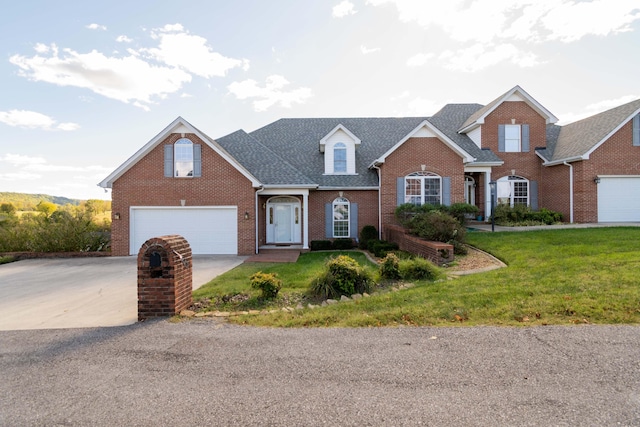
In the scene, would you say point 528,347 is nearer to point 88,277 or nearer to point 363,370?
point 363,370

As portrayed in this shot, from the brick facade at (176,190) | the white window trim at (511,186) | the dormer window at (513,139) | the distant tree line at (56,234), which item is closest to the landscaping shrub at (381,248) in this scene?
the brick facade at (176,190)

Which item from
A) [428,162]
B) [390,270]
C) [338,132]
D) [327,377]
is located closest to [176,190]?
[338,132]

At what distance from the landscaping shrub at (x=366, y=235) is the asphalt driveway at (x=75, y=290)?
5.99 meters

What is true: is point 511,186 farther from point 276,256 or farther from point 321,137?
point 276,256

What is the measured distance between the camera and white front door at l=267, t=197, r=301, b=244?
17.9m

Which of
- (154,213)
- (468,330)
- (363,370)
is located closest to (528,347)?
(468,330)

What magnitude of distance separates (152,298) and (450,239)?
30.4 ft

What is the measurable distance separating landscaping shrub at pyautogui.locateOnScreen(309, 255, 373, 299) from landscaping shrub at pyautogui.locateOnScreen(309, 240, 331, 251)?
882 cm

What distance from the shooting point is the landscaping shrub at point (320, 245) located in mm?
16562

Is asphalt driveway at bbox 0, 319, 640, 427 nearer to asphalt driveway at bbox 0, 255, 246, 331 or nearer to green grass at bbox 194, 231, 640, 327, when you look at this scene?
green grass at bbox 194, 231, 640, 327

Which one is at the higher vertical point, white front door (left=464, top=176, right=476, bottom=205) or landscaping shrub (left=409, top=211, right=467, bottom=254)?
white front door (left=464, top=176, right=476, bottom=205)

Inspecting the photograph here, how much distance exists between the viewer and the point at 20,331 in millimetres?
5680

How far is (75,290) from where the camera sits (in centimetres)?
891

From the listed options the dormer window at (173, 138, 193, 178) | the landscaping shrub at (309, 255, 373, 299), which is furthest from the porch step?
the landscaping shrub at (309, 255, 373, 299)
